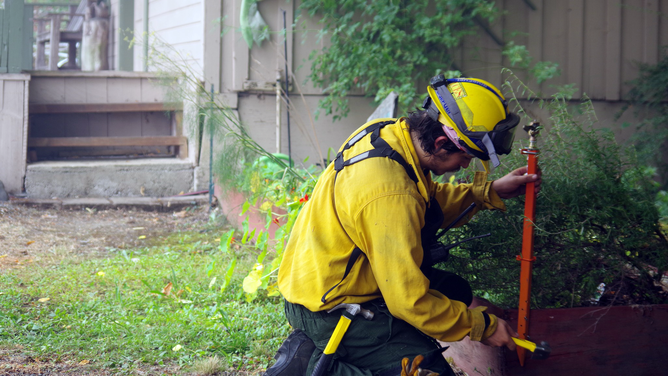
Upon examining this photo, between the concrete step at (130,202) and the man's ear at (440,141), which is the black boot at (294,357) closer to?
the man's ear at (440,141)

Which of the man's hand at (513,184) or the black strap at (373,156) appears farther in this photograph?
the man's hand at (513,184)

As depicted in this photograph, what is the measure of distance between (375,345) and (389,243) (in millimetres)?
497

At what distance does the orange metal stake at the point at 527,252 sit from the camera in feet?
7.30

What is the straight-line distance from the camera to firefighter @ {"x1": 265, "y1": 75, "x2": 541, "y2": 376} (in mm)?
1898

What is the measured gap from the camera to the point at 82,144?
7770 millimetres

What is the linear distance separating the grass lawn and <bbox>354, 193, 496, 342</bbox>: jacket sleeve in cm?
144

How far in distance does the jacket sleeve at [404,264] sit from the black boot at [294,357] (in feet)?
1.63

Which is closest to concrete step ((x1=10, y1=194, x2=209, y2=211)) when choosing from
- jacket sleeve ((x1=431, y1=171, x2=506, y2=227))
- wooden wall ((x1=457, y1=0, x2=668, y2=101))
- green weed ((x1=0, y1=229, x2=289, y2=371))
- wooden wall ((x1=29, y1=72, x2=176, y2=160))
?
wooden wall ((x1=29, y1=72, x2=176, y2=160))

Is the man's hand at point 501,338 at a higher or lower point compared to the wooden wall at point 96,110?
lower

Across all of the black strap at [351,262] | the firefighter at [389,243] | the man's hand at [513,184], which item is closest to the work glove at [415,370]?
the firefighter at [389,243]

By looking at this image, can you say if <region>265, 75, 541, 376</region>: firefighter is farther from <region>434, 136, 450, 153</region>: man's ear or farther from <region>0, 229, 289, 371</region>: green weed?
<region>0, 229, 289, 371</region>: green weed

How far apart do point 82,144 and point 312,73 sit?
3.60 m

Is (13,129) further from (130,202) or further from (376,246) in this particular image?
(376,246)

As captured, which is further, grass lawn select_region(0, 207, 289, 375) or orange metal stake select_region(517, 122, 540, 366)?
grass lawn select_region(0, 207, 289, 375)
